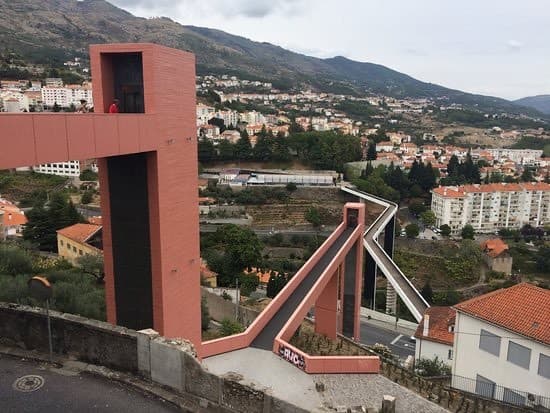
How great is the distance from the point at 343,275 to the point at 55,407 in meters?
17.3

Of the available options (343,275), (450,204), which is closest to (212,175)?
(450,204)

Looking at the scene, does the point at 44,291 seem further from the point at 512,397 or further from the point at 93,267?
the point at 93,267

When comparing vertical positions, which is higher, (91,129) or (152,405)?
(91,129)

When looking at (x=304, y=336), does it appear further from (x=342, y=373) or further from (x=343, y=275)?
(x=342, y=373)

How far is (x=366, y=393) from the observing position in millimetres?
10734

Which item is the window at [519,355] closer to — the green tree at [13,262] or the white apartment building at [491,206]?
the green tree at [13,262]

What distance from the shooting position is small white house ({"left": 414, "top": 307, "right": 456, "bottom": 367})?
19.5 meters

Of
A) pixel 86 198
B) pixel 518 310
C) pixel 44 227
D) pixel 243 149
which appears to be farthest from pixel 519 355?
pixel 243 149

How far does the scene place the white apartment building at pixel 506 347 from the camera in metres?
12.6

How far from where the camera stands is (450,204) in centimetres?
5791

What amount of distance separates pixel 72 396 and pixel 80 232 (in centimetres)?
2665

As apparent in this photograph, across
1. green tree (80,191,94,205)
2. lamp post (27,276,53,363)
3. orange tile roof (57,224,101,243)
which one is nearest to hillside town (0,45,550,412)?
orange tile roof (57,224,101,243)

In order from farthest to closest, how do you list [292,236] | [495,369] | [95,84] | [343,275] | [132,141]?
[292,236] < [343,275] < [495,369] < [95,84] < [132,141]

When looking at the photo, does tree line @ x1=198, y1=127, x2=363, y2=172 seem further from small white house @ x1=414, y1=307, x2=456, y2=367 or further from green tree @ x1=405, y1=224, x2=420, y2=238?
small white house @ x1=414, y1=307, x2=456, y2=367
